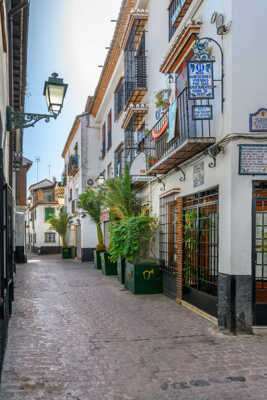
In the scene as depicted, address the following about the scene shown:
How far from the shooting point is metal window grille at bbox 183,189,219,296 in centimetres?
753

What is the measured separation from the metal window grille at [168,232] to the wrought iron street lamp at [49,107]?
3675mm

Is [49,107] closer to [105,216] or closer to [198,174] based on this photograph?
[198,174]

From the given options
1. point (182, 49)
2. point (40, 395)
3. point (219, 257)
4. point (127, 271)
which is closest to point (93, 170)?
point (127, 271)

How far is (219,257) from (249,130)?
2230 millimetres

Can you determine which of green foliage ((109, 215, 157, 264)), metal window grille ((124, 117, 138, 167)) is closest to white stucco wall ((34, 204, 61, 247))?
metal window grille ((124, 117, 138, 167))

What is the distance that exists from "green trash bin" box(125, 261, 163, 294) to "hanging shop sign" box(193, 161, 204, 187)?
10.2 ft

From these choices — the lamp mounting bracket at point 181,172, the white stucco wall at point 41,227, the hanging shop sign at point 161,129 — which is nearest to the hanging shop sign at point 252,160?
the lamp mounting bracket at point 181,172

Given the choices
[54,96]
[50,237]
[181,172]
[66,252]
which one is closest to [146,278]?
[181,172]

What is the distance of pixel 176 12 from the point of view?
9.26m

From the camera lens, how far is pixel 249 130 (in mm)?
6391

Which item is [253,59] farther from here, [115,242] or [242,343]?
[115,242]

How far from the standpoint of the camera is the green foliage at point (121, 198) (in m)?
12.5

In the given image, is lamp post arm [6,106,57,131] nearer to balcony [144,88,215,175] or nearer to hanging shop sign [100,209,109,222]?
balcony [144,88,215,175]

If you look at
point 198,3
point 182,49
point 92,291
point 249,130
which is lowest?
point 92,291
